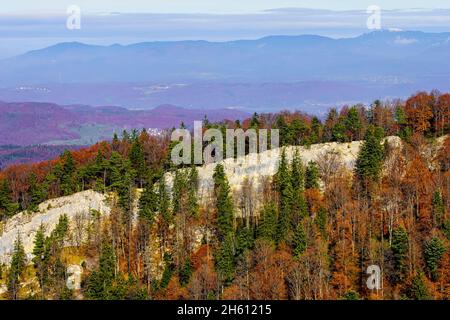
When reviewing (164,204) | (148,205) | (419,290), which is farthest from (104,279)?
(419,290)

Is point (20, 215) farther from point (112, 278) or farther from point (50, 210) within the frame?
point (112, 278)

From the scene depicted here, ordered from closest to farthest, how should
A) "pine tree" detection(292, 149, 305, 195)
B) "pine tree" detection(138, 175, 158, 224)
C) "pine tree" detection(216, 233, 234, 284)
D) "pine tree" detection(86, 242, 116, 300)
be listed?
"pine tree" detection(86, 242, 116, 300) < "pine tree" detection(216, 233, 234, 284) < "pine tree" detection(138, 175, 158, 224) < "pine tree" detection(292, 149, 305, 195)

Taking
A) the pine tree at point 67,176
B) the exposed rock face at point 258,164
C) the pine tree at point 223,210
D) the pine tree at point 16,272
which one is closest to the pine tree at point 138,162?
the exposed rock face at point 258,164

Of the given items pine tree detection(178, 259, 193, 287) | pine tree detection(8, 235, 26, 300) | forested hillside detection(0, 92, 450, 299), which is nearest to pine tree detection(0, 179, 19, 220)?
forested hillside detection(0, 92, 450, 299)

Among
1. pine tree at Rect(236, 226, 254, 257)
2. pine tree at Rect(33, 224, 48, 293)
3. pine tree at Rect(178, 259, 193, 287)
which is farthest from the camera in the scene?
pine tree at Rect(33, 224, 48, 293)

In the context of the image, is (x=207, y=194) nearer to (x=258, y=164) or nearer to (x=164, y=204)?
(x=164, y=204)

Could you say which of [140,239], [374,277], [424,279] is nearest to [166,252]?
[140,239]

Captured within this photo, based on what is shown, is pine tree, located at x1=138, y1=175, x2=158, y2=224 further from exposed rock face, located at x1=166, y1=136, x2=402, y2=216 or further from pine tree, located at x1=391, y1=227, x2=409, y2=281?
pine tree, located at x1=391, y1=227, x2=409, y2=281
